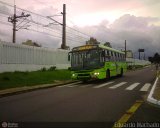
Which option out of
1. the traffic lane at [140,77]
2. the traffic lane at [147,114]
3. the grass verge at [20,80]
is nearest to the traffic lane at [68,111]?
the traffic lane at [147,114]

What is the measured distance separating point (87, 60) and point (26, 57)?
1110cm

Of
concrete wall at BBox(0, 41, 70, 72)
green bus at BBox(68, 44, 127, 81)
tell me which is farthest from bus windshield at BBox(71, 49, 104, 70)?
concrete wall at BBox(0, 41, 70, 72)

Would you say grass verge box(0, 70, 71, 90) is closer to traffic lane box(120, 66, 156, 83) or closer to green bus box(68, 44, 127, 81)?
green bus box(68, 44, 127, 81)

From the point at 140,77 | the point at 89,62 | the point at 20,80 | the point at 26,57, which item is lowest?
the point at 140,77

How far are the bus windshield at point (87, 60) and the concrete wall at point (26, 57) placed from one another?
8.09 m

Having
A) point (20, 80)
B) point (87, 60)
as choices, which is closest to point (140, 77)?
point (87, 60)

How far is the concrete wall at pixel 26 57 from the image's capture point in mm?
29406

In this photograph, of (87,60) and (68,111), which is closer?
(68,111)

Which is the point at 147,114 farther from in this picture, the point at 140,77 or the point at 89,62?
the point at 140,77

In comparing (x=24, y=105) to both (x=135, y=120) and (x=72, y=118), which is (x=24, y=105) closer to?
(x=72, y=118)

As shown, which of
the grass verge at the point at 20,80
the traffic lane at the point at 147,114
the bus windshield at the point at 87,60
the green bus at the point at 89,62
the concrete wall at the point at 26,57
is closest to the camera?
the traffic lane at the point at 147,114

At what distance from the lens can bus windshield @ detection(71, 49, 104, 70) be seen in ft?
79.2

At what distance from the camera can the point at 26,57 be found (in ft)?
110

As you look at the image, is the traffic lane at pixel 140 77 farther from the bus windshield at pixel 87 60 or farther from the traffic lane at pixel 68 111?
the traffic lane at pixel 68 111
